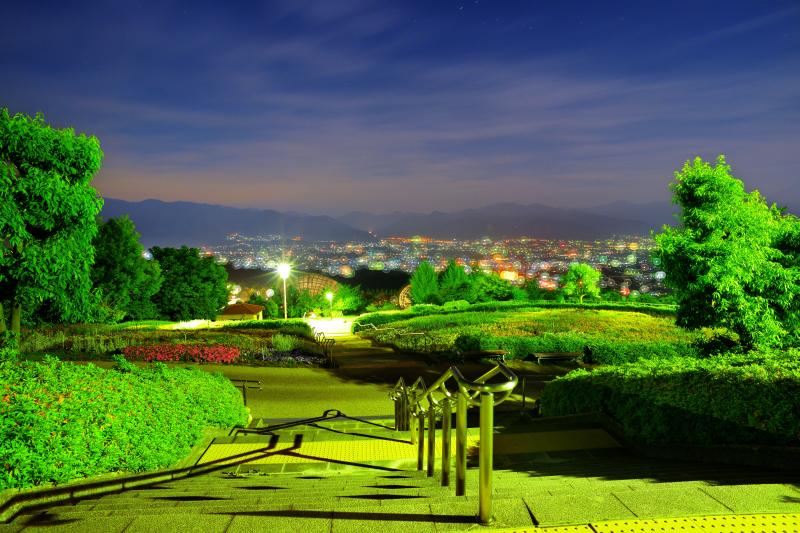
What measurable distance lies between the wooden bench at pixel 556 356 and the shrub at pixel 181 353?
387 inches

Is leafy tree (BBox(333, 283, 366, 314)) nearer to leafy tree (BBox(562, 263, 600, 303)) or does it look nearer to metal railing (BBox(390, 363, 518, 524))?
leafy tree (BBox(562, 263, 600, 303))

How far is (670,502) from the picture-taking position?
3377 millimetres

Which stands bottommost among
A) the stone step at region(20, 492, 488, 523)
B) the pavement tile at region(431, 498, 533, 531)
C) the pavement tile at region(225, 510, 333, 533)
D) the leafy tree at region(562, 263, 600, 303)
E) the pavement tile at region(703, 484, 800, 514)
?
the stone step at region(20, 492, 488, 523)

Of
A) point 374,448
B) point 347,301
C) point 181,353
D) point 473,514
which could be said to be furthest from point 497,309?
point 473,514

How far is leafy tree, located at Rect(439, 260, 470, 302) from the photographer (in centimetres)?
5184

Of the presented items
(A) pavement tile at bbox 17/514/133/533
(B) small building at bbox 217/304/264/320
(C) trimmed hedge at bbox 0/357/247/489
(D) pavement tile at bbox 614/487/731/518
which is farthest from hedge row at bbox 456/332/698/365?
(B) small building at bbox 217/304/264/320

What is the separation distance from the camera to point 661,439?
683 centimetres

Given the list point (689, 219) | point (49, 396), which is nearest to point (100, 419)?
point (49, 396)

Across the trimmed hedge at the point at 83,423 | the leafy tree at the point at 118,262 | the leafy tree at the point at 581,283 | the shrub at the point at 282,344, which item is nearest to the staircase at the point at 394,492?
the trimmed hedge at the point at 83,423

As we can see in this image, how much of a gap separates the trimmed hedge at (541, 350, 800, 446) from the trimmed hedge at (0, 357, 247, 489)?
602cm

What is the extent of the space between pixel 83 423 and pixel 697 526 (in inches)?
209

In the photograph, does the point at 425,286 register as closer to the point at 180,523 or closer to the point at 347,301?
the point at 347,301

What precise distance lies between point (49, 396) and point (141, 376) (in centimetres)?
228

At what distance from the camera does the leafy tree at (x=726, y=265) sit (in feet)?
40.2
